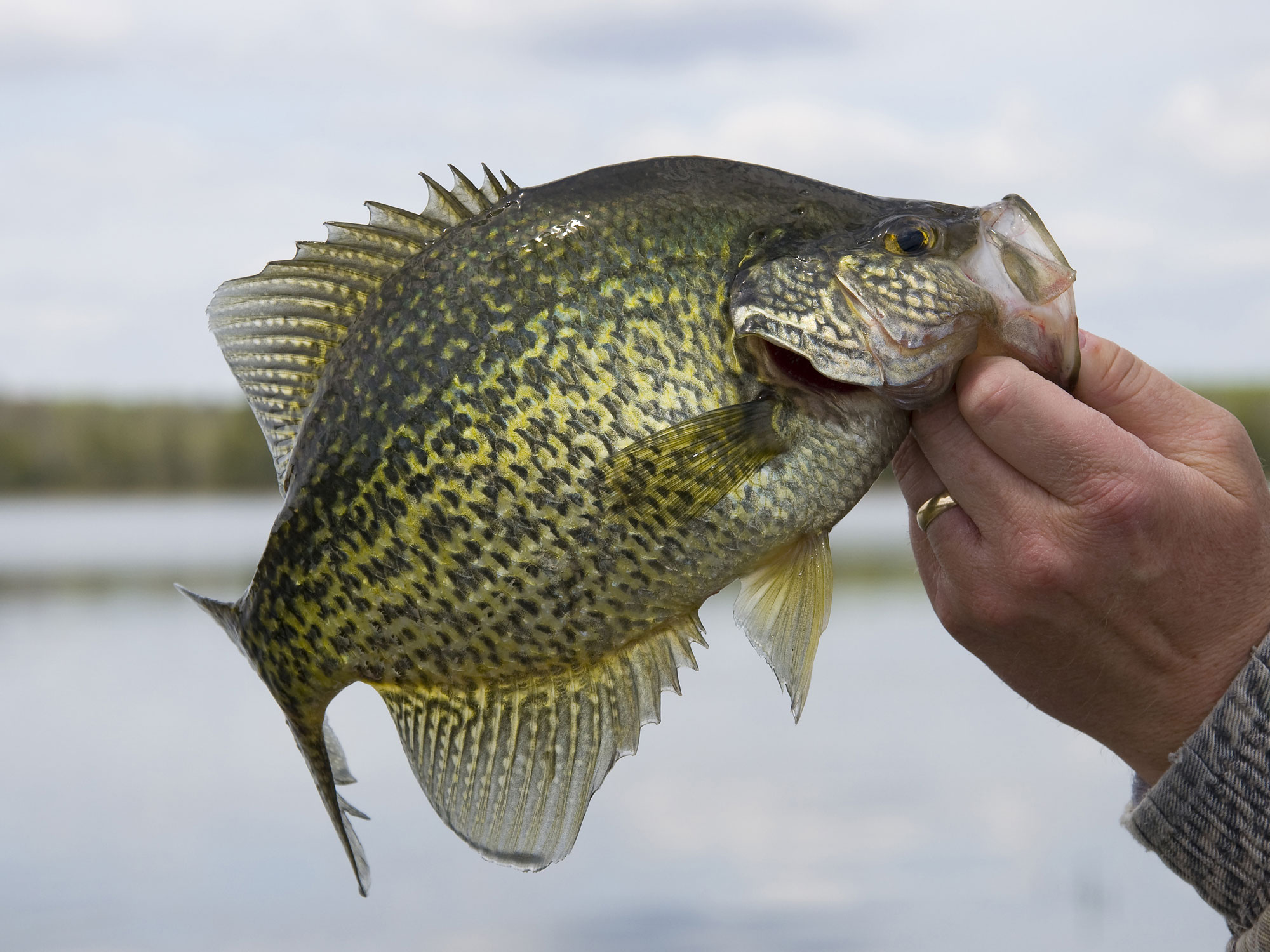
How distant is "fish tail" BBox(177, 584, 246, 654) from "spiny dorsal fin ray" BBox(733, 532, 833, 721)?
1.12 metres

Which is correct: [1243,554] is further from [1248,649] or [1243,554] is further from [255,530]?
[255,530]

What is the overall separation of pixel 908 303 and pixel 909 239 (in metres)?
0.16

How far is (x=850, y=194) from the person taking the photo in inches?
115

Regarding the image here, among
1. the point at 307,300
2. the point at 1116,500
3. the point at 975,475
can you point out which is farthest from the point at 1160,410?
the point at 307,300

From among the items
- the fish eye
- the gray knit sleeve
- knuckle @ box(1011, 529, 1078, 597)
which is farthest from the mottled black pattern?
the gray knit sleeve

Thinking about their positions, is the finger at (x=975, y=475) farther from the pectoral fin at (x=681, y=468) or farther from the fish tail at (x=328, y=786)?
the fish tail at (x=328, y=786)

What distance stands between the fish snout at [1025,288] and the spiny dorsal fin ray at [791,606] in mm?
582

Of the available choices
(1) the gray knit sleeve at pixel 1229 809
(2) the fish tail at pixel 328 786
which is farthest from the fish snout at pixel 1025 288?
(2) the fish tail at pixel 328 786

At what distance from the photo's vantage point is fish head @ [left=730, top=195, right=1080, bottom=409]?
266 centimetres

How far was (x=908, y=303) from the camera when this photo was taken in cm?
270

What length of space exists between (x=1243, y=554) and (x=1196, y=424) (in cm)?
29

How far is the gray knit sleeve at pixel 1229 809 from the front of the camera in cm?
255

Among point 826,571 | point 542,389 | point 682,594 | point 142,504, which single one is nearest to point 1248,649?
point 826,571

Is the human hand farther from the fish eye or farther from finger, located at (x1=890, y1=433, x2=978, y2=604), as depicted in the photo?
the fish eye
